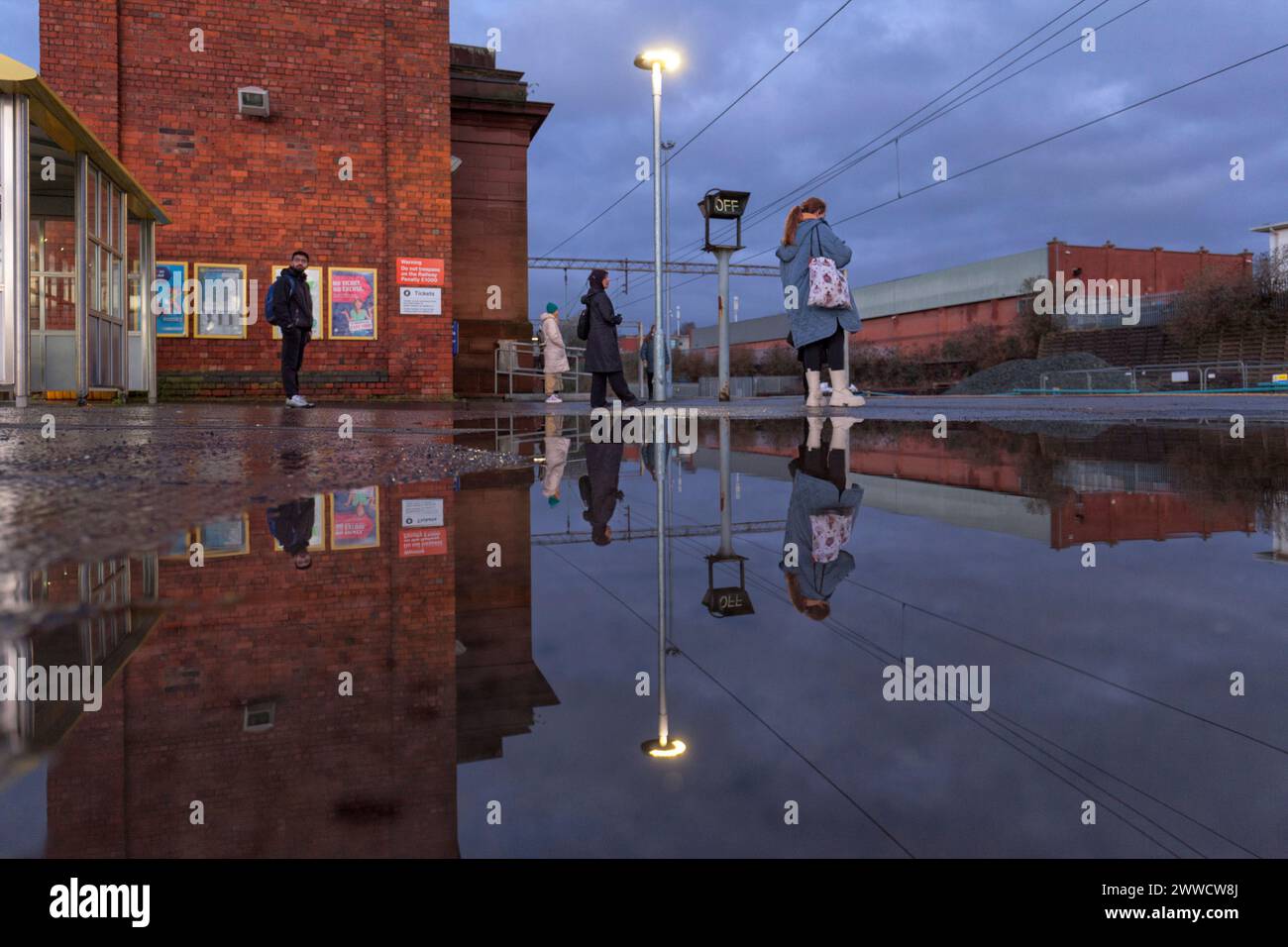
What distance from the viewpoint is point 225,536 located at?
1.88 meters

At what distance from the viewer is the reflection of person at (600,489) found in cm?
250

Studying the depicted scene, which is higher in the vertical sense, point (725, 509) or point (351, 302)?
point (351, 302)

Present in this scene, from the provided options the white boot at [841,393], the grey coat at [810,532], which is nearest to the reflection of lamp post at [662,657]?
the grey coat at [810,532]

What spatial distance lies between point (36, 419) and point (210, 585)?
19.7ft

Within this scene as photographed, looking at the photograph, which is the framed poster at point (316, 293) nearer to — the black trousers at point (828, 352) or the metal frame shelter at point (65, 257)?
the metal frame shelter at point (65, 257)

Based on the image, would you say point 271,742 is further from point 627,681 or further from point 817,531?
point 817,531

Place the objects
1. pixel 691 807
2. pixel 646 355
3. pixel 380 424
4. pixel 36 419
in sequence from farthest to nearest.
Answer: pixel 646 355 < pixel 380 424 < pixel 36 419 < pixel 691 807

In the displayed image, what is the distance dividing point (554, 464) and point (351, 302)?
41.7 feet

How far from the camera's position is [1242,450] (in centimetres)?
449

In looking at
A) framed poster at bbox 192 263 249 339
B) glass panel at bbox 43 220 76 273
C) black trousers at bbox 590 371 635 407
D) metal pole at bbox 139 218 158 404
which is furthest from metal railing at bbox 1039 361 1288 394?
glass panel at bbox 43 220 76 273

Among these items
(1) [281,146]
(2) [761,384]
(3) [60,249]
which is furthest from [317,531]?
(2) [761,384]

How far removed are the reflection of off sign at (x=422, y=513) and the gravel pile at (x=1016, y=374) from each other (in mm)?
26607
